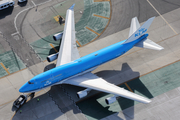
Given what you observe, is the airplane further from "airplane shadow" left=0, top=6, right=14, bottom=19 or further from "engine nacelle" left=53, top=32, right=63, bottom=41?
"airplane shadow" left=0, top=6, right=14, bottom=19

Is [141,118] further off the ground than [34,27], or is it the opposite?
[34,27]

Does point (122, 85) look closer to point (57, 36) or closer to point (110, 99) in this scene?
point (110, 99)

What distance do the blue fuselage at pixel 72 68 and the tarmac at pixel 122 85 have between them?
4.59 metres

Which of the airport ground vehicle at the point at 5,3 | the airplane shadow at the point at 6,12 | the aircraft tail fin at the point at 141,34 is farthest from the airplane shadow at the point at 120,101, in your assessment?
the airport ground vehicle at the point at 5,3

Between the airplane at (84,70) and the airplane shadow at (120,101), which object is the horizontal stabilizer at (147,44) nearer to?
the airplane at (84,70)

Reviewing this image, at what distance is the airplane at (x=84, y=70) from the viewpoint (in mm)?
37312

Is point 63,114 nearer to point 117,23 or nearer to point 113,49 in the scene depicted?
point 113,49

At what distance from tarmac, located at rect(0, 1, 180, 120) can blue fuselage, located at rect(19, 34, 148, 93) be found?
4594mm

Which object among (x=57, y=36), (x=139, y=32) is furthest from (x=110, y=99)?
(x=57, y=36)

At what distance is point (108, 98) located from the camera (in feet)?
126

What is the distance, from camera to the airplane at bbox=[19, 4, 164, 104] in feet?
122

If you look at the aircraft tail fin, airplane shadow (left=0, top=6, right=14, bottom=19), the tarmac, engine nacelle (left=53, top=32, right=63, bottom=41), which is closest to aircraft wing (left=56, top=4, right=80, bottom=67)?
engine nacelle (left=53, top=32, right=63, bottom=41)

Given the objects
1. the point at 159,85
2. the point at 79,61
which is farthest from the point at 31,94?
the point at 159,85

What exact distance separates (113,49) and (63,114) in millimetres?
16381
